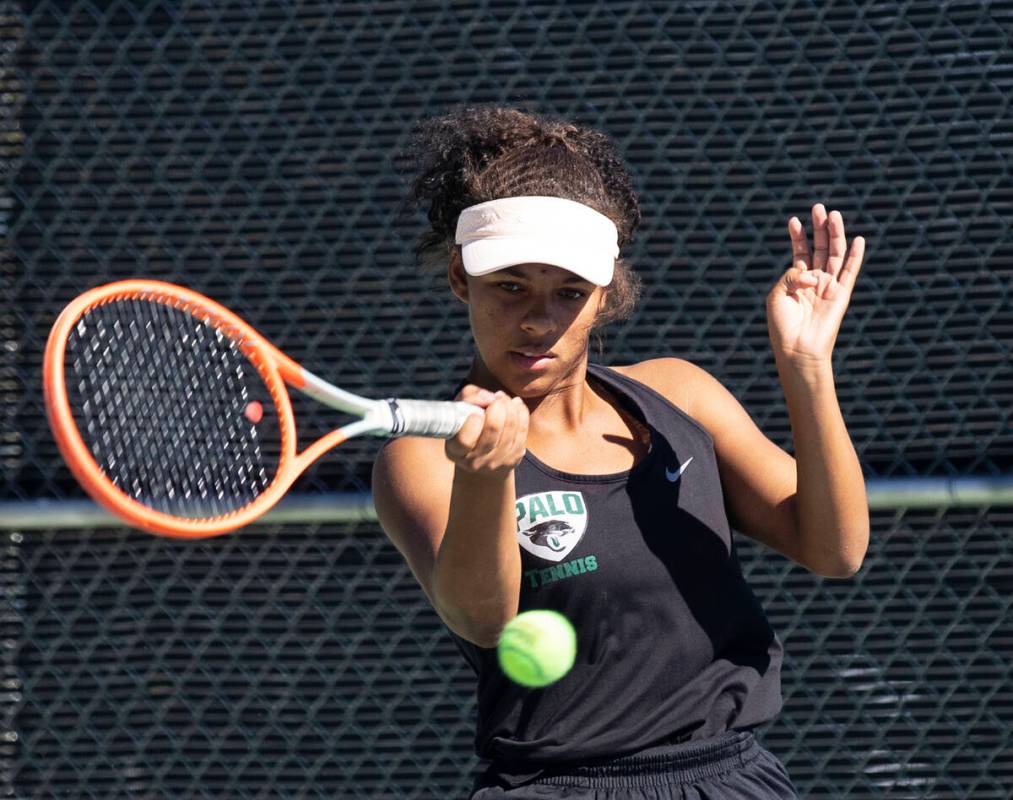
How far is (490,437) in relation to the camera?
1.56 meters

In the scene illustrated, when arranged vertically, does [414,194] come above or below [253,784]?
above

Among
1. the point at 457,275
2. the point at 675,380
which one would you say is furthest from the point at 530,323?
the point at 675,380

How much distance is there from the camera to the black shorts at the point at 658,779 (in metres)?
1.84

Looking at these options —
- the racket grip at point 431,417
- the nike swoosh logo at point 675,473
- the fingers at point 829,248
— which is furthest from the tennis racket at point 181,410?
the fingers at point 829,248

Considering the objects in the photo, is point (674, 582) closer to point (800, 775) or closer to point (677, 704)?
point (677, 704)

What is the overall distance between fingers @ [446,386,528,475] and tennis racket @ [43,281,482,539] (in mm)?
19

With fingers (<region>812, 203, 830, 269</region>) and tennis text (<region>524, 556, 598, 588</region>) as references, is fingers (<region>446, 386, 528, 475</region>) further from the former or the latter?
fingers (<region>812, 203, 830, 269</region>)

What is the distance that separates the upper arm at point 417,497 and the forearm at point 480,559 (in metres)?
0.07

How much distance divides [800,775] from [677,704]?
1.90m

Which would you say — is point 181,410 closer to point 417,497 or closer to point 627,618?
point 417,497

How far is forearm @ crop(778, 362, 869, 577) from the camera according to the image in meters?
1.91

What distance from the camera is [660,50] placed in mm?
3650

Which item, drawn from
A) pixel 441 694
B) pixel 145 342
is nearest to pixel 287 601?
pixel 441 694

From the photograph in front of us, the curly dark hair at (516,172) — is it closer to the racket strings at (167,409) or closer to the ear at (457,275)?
the ear at (457,275)
